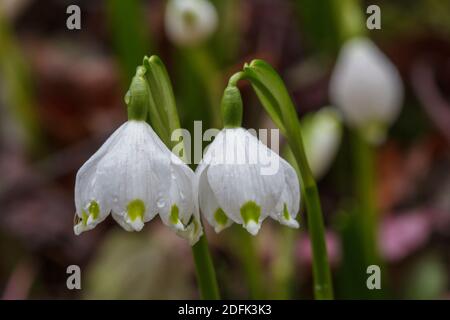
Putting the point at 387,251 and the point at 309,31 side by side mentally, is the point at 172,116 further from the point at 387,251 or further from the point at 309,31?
the point at 309,31

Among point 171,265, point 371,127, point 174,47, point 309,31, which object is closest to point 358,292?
point 371,127

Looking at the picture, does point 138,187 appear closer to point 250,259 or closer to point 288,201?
point 288,201

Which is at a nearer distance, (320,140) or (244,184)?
(244,184)

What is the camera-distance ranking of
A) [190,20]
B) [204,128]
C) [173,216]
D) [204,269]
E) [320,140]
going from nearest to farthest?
[173,216] → [204,269] → [320,140] → [190,20] → [204,128]

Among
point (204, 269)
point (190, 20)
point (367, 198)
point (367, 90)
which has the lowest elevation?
point (204, 269)

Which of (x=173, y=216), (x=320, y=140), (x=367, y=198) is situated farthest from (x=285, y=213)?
(x=367, y=198)

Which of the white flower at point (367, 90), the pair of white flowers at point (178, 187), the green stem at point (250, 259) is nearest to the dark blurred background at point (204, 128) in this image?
the green stem at point (250, 259)

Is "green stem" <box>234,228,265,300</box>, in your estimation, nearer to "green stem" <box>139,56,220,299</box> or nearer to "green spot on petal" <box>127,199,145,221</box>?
"green stem" <box>139,56,220,299</box>
